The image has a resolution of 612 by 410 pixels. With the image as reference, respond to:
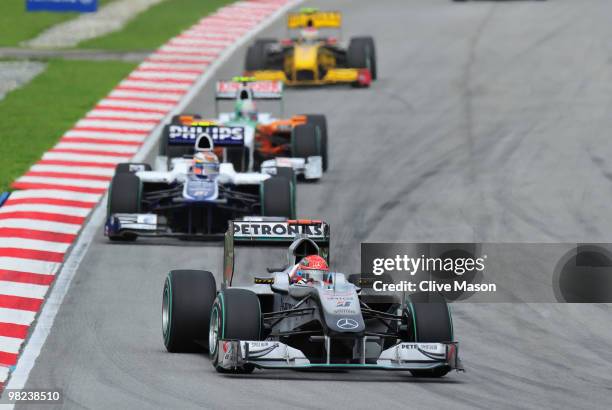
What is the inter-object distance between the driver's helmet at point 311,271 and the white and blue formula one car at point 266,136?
11151 mm

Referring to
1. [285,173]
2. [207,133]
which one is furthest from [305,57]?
[285,173]

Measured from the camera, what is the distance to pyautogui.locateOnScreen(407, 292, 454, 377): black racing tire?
60.3ft

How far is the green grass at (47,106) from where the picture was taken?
3412 centimetres

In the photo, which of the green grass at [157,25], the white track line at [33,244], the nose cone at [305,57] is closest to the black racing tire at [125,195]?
the white track line at [33,244]

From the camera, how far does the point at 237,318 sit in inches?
709

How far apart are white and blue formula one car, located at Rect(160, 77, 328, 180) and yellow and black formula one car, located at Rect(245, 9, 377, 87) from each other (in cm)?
759

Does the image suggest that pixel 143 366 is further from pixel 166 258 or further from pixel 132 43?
pixel 132 43

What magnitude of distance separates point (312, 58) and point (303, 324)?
23285 millimetres

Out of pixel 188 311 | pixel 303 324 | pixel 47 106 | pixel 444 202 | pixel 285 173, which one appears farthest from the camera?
pixel 47 106

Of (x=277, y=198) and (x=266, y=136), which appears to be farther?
(x=266, y=136)

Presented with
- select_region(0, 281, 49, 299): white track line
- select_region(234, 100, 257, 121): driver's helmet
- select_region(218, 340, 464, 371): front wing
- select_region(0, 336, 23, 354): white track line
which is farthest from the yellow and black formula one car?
select_region(218, 340, 464, 371): front wing

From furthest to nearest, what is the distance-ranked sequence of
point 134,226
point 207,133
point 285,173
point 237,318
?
1. point 207,133
2. point 285,173
3. point 134,226
4. point 237,318

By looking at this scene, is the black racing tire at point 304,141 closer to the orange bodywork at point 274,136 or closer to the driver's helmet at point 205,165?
the orange bodywork at point 274,136

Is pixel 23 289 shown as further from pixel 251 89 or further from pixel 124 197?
pixel 251 89
